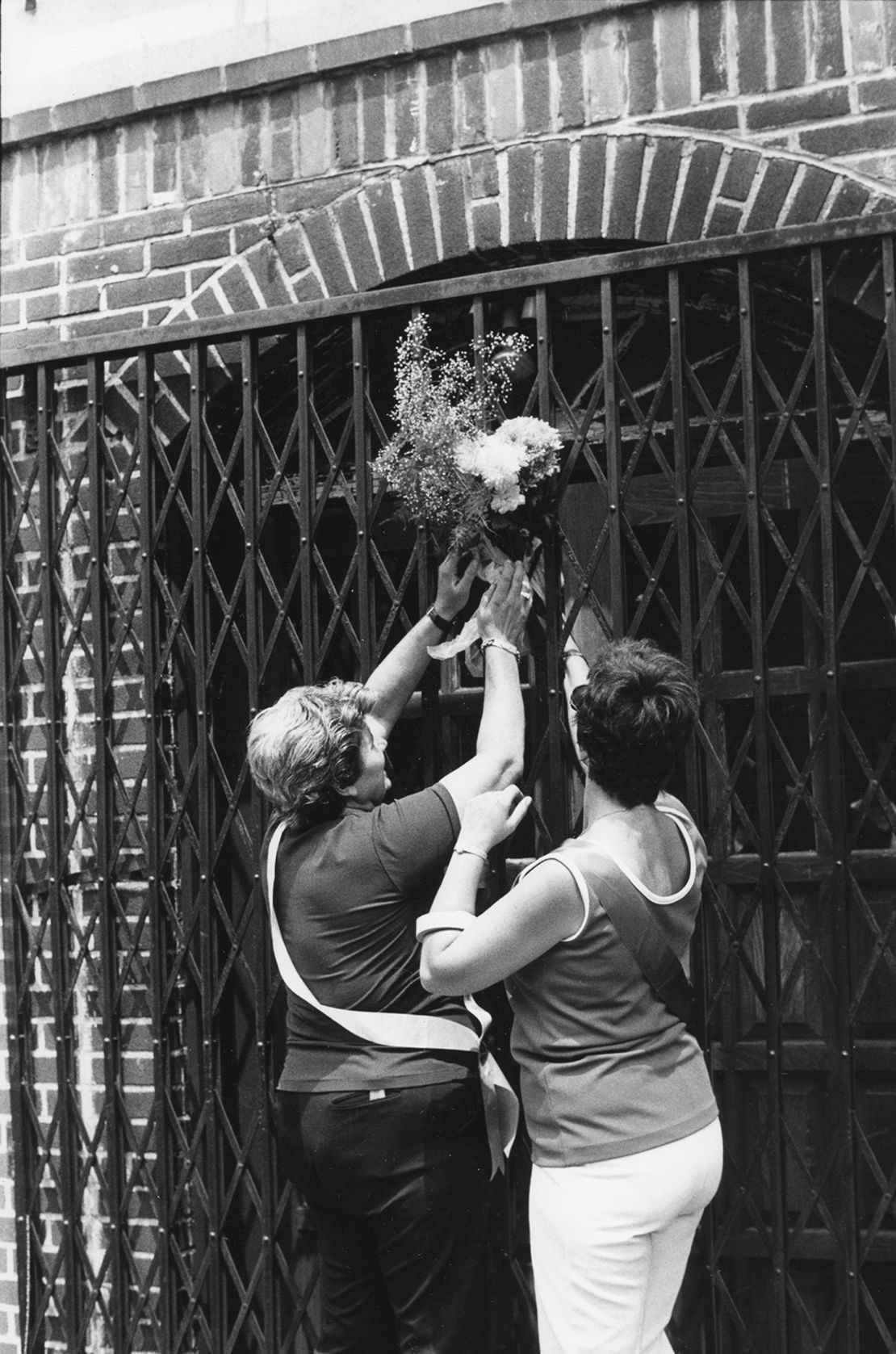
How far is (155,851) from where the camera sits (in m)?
4.04

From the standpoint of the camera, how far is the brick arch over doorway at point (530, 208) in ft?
11.8

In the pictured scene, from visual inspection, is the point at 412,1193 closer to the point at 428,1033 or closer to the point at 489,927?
the point at 428,1033

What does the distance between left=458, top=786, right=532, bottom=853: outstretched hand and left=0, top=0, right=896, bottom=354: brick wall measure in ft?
4.99

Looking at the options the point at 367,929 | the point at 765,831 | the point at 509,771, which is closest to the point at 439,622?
the point at 509,771

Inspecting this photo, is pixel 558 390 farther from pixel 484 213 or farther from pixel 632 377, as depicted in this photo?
pixel 484 213

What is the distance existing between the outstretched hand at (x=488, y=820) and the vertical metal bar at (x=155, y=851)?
122 cm

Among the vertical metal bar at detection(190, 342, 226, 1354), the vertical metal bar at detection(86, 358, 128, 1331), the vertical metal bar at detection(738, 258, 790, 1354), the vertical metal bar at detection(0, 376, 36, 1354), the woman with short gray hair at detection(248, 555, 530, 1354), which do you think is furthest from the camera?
the vertical metal bar at detection(0, 376, 36, 1354)

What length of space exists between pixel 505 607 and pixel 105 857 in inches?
54.6

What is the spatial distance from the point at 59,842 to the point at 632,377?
2.01 metres

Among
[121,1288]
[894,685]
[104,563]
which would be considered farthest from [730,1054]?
[104,563]

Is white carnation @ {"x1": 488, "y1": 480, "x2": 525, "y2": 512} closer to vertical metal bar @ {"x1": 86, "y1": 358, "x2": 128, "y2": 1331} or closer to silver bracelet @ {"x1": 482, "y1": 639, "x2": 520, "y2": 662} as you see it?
silver bracelet @ {"x1": 482, "y1": 639, "x2": 520, "y2": 662}

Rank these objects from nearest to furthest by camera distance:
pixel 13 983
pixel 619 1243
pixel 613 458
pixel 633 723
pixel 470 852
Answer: pixel 619 1243 < pixel 633 723 < pixel 470 852 < pixel 613 458 < pixel 13 983

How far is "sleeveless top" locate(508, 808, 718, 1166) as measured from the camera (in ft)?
9.27

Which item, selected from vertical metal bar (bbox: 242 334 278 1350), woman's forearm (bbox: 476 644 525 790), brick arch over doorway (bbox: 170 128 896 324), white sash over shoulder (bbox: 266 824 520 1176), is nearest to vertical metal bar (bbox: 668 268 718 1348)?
brick arch over doorway (bbox: 170 128 896 324)
